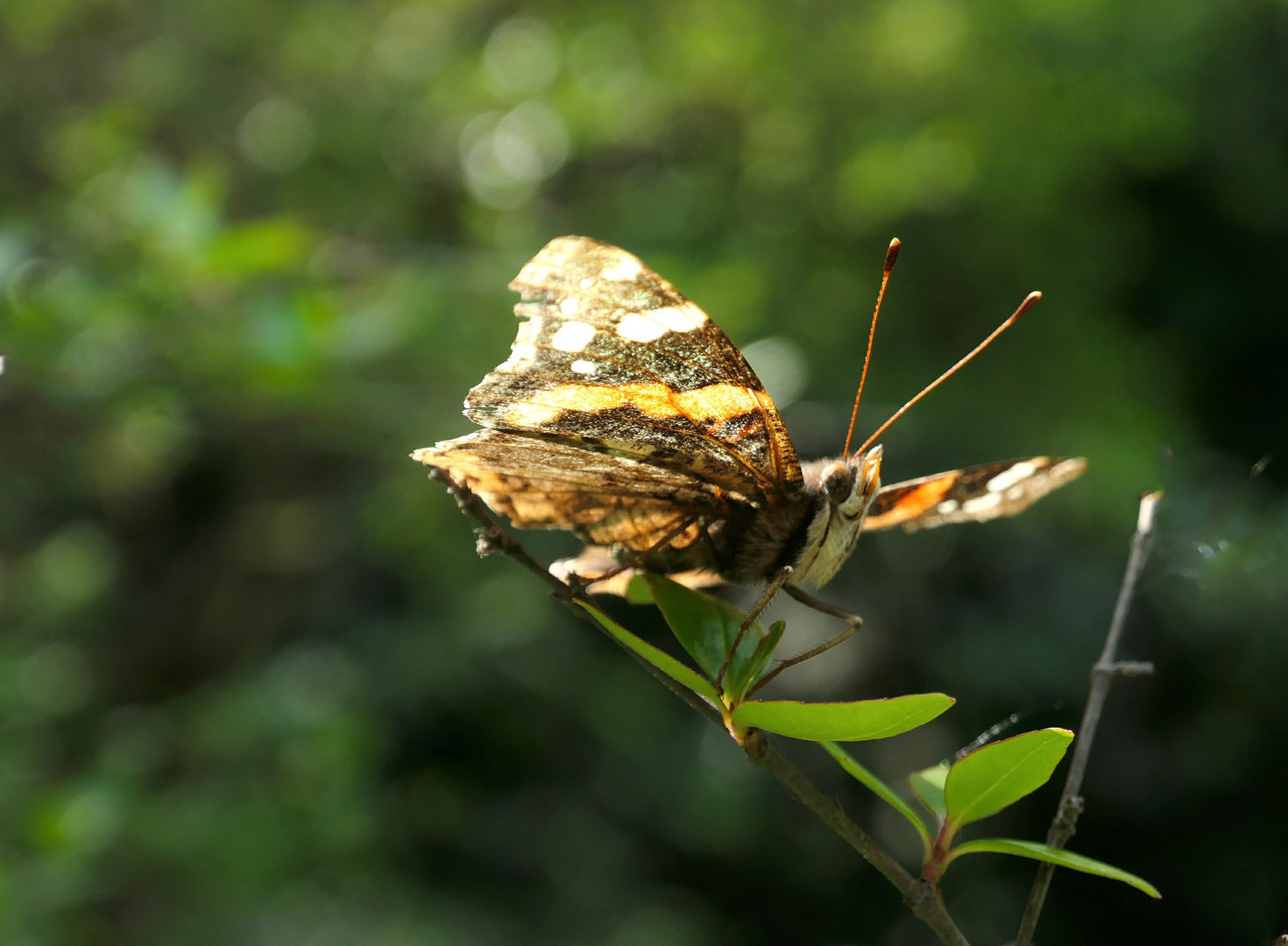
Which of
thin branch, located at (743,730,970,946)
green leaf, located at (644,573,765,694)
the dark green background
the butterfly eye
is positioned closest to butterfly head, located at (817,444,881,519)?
the butterfly eye

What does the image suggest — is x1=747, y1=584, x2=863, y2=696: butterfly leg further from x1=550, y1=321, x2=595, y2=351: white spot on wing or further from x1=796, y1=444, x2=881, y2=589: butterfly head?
x1=550, y1=321, x2=595, y2=351: white spot on wing

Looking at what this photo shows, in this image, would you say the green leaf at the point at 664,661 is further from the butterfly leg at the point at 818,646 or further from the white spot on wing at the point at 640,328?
the white spot on wing at the point at 640,328

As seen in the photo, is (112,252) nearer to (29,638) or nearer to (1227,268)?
(29,638)

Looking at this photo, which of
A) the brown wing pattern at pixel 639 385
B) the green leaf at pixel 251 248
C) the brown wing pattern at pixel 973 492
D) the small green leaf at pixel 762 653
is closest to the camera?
the small green leaf at pixel 762 653

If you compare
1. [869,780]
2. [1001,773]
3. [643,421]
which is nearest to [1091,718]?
[1001,773]

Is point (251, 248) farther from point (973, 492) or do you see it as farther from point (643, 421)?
point (973, 492)

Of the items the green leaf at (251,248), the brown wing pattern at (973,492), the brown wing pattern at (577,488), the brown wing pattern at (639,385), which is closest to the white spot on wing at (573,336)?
the brown wing pattern at (639,385)

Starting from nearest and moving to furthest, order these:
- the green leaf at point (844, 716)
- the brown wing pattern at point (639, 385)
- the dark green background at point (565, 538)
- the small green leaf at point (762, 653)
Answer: the green leaf at point (844, 716) → the small green leaf at point (762, 653) → the brown wing pattern at point (639, 385) → the dark green background at point (565, 538)
